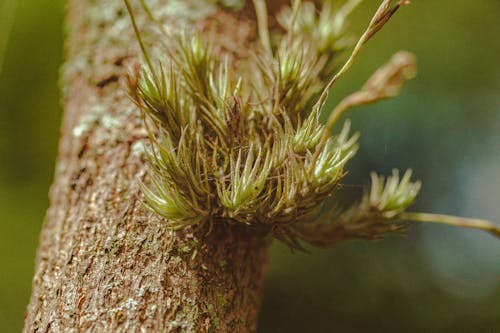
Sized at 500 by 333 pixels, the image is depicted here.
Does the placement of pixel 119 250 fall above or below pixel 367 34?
below

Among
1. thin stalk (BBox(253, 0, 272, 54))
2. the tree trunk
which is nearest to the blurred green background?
thin stalk (BBox(253, 0, 272, 54))

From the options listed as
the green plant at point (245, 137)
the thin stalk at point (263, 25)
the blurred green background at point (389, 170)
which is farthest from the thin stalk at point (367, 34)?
the blurred green background at point (389, 170)

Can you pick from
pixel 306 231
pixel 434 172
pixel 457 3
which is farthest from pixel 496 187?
pixel 306 231

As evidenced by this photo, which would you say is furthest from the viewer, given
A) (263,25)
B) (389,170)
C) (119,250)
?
(389,170)

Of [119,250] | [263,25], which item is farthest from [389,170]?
[119,250]

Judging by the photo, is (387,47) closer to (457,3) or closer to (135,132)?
(457,3)

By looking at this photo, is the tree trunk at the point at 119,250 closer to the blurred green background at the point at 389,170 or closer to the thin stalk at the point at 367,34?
the thin stalk at the point at 367,34

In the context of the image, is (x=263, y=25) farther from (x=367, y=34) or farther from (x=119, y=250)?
(x=119, y=250)
